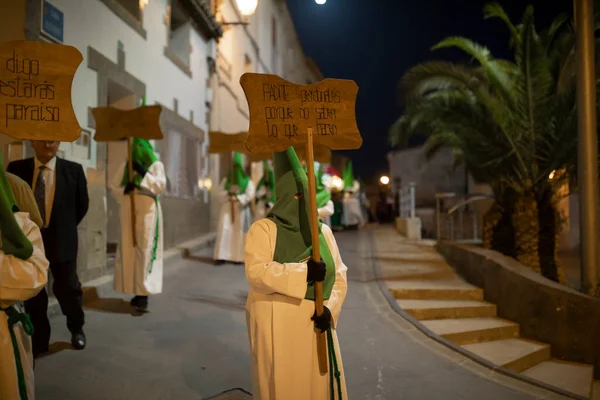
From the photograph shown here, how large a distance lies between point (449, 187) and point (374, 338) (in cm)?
2257

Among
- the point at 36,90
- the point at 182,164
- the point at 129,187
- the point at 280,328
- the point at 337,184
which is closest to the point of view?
the point at 280,328

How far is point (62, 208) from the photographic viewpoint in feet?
14.4

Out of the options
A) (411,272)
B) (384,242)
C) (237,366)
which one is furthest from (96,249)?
(384,242)

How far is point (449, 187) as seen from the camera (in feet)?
86.6

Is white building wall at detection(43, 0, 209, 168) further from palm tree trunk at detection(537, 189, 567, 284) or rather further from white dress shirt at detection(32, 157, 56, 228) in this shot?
palm tree trunk at detection(537, 189, 567, 284)

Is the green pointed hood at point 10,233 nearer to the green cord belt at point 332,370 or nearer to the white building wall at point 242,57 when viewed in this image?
the green cord belt at point 332,370

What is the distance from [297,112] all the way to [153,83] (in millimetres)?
7212

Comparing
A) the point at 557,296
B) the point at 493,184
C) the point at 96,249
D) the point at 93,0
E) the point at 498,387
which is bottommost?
the point at 498,387

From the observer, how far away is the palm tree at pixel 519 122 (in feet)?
27.1

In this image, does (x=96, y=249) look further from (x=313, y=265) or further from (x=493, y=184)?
(x=493, y=184)

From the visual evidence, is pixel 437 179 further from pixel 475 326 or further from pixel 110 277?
pixel 110 277

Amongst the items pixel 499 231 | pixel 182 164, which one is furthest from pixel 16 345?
pixel 182 164

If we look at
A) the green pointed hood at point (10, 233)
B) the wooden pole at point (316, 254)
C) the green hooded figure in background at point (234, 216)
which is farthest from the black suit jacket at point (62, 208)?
the green hooded figure in background at point (234, 216)

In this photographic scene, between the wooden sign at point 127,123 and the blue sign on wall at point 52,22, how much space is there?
1.15m
